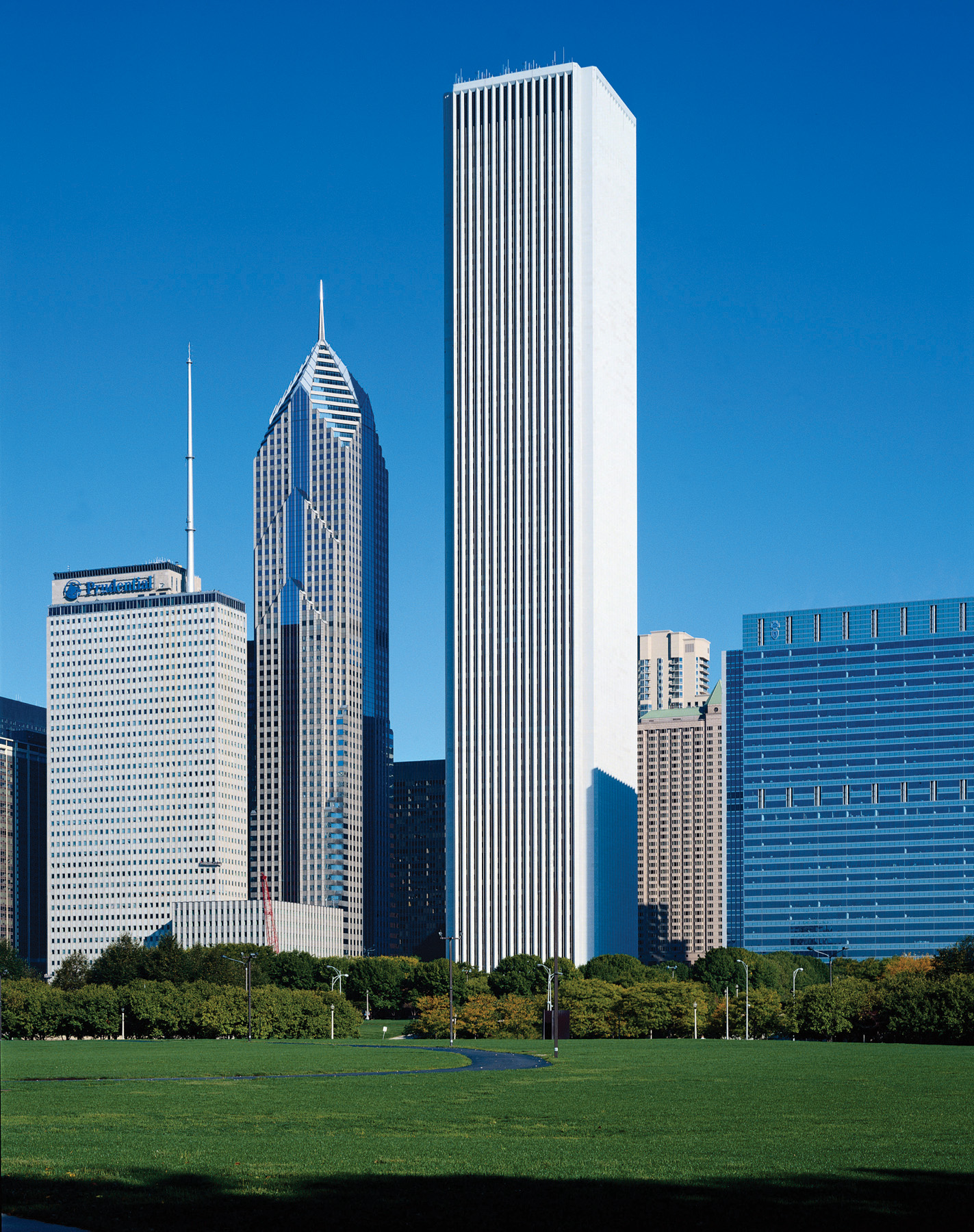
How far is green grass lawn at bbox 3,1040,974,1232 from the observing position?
38.3 m


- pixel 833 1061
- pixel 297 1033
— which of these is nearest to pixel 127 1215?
pixel 833 1061

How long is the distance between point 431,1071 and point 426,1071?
0.41 metres

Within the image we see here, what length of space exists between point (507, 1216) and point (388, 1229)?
3.26 meters

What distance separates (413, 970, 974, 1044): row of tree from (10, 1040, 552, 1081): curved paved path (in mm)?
43688

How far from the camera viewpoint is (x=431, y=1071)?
99.2 metres

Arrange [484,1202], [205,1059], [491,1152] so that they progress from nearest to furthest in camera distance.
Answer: [484,1202]
[491,1152]
[205,1059]

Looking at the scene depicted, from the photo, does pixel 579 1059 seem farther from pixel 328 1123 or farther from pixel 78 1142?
pixel 78 1142

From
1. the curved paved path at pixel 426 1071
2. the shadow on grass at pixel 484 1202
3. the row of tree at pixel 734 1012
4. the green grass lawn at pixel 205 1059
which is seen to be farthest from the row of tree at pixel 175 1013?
the shadow on grass at pixel 484 1202

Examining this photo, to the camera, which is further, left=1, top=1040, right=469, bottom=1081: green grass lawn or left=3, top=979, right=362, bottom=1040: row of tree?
left=3, top=979, right=362, bottom=1040: row of tree

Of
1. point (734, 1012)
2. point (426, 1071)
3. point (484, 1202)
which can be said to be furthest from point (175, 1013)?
point (484, 1202)

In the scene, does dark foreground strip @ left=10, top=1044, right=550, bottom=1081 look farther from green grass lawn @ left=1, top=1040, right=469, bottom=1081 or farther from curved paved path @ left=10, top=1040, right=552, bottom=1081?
green grass lawn @ left=1, top=1040, right=469, bottom=1081

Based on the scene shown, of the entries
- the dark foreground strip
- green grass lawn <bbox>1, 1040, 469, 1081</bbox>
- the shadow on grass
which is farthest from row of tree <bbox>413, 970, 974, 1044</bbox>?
the shadow on grass

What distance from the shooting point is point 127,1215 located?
3641 centimetres

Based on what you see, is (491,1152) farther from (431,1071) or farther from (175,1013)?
(175,1013)
